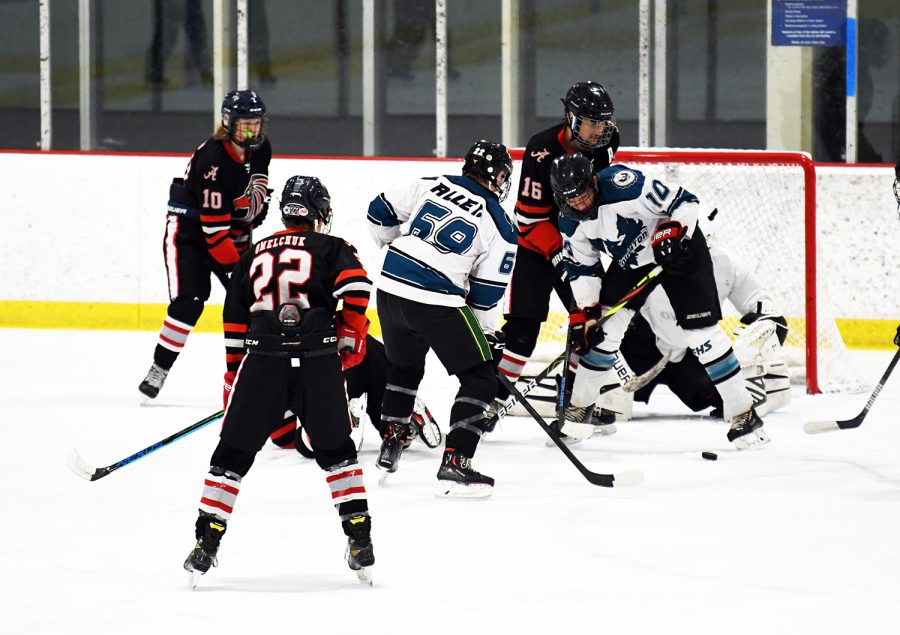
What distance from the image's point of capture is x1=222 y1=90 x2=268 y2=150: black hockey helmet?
Answer: 4844 millimetres

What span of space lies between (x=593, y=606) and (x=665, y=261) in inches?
62.8

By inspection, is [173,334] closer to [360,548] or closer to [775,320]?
[775,320]

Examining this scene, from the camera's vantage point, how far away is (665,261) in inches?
161

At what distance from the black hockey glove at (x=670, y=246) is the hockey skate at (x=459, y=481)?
871 millimetres

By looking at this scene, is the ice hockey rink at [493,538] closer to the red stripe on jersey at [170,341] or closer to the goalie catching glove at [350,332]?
the red stripe on jersey at [170,341]

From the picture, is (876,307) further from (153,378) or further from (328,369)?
(328,369)

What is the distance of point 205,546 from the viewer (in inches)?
110

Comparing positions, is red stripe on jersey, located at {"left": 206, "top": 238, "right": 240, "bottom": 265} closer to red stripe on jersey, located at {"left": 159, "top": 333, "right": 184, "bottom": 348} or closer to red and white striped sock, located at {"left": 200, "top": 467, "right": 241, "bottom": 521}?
red stripe on jersey, located at {"left": 159, "top": 333, "right": 184, "bottom": 348}

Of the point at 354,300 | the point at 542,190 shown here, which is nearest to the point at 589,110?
the point at 542,190

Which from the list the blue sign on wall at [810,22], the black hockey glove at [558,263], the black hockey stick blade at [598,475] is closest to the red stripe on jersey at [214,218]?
the black hockey glove at [558,263]

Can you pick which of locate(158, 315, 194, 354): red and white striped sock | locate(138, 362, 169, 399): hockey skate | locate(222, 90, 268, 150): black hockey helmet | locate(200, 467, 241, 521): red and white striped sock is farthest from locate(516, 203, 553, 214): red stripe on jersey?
locate(200, 467, 241, 521): red and white striped sock

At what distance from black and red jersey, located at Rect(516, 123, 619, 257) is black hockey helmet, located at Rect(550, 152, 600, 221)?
31 cm

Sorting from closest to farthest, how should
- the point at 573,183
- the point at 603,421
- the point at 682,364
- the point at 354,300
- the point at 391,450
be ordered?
1. the point at 354,300
2. the point at 391,450
3. the point at 573,183
4. the point at 603,421
5. the point at 682,364

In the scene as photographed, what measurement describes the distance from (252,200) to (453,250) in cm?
160
